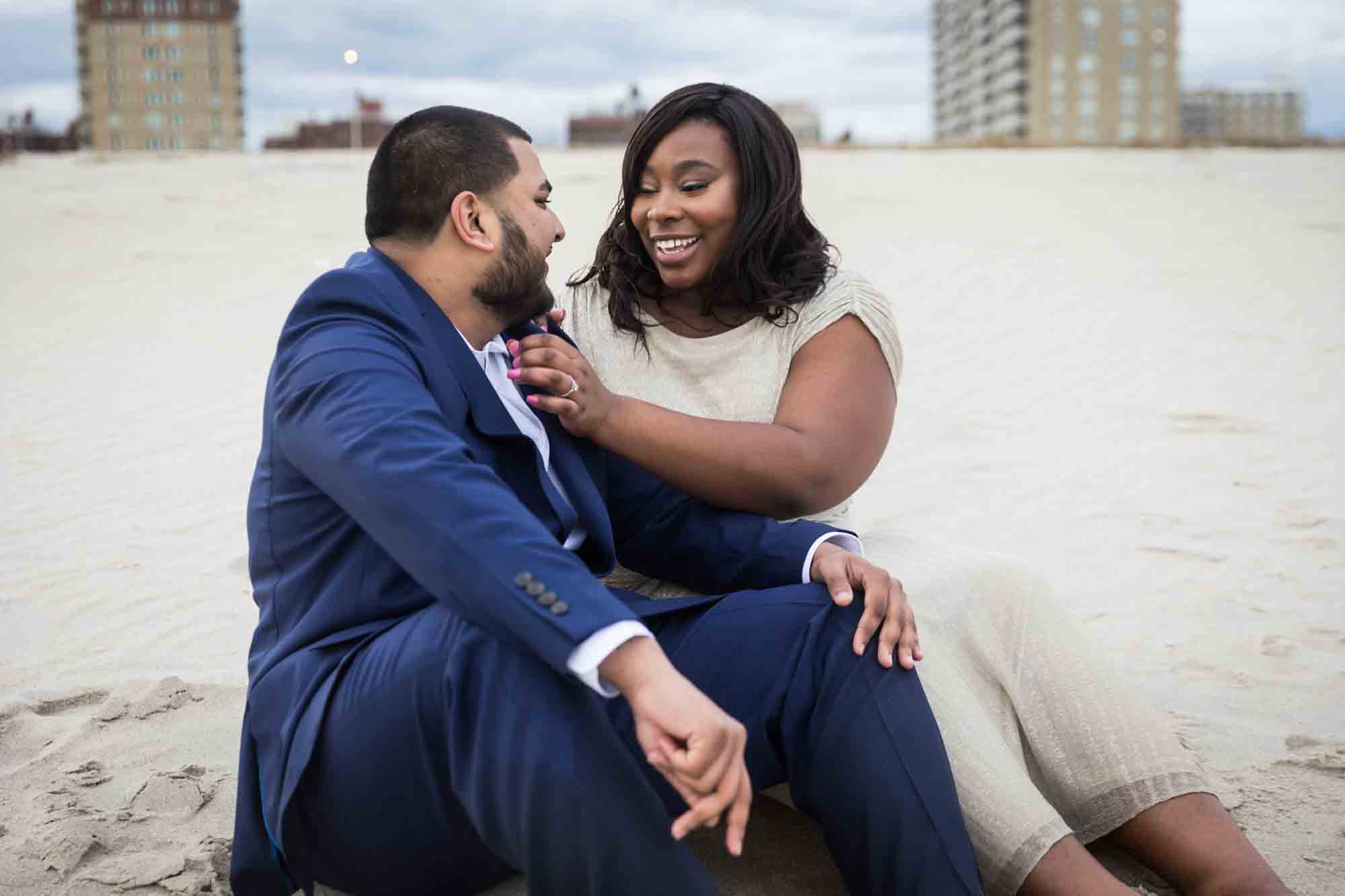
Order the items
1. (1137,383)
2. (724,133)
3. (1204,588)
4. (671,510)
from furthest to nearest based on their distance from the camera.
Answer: (1137,383) → (1204,588) → (724,133) → (671,510)

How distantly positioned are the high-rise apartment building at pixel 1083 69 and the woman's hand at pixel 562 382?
105734 mm

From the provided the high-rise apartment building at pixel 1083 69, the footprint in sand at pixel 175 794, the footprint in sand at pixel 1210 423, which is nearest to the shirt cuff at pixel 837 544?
the footprint in sand at pixel 175 794

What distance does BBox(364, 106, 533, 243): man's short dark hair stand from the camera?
254 cm

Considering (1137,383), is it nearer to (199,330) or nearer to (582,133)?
(199,330)

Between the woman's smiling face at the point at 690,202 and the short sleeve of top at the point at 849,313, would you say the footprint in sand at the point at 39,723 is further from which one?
the short sleeve of top at the point at 849,313

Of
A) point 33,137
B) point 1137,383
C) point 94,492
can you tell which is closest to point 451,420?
point 94,492

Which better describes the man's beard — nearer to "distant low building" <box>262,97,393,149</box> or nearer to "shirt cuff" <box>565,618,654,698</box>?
"shirt cuff" <box>565,618,654,698</box>

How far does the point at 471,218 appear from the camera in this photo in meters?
2.56

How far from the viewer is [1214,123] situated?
5950 inches

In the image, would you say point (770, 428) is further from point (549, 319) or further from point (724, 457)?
point (549, 319)

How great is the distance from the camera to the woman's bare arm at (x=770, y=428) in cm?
258

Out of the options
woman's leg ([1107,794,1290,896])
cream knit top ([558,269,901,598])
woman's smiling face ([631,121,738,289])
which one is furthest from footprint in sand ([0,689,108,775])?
woman's leg ([1107,794,1290,896])

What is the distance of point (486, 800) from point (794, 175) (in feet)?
6.42

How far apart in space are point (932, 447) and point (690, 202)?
5642 mm
